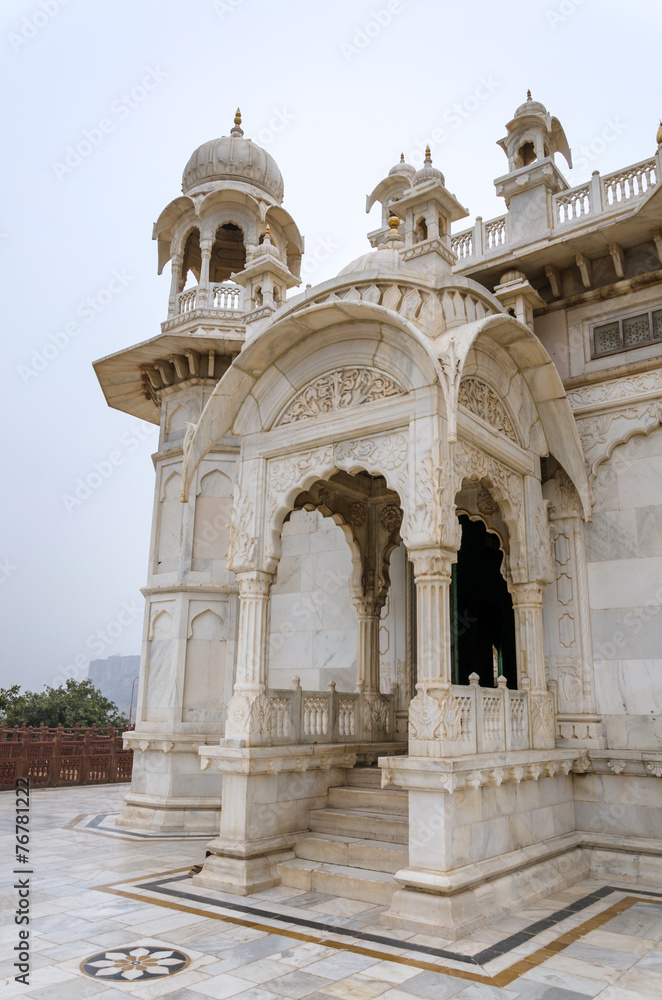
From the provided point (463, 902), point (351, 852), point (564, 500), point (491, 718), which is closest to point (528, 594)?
point (564, 500)

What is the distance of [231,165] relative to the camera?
44.8ft

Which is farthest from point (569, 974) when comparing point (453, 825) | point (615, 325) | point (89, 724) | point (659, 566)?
point (89, 724)

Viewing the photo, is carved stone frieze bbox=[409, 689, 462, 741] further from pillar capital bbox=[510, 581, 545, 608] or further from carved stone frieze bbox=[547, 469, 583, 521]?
carved stone frieze bbox=[547, 469, 583, 521]

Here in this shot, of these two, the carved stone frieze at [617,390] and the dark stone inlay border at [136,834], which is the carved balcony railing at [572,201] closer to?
the carved stone frieze at [617,390]

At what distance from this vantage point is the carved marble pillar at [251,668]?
7285mm

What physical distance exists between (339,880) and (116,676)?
468 ft

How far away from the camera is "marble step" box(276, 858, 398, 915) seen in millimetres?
6347

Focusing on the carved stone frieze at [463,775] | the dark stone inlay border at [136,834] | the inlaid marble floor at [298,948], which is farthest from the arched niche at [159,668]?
the carved stone frieze at [463,775]

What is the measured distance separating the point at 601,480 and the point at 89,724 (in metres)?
23.5

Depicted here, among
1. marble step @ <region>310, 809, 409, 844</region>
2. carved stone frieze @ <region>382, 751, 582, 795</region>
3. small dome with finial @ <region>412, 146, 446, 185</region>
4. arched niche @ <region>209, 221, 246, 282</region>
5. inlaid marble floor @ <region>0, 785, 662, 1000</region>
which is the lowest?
inlaid marble floor @ <region>0, 785, 662, 1000</region>

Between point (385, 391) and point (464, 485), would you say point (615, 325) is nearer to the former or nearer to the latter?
point (464, 485)

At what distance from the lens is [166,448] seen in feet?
39.6

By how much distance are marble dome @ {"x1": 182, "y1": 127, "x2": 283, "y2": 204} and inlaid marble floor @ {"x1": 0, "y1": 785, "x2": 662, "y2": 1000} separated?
37.8 ft

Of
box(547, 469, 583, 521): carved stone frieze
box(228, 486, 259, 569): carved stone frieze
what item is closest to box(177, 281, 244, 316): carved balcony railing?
box(228, 486, 259, 569): carved stone frieze
